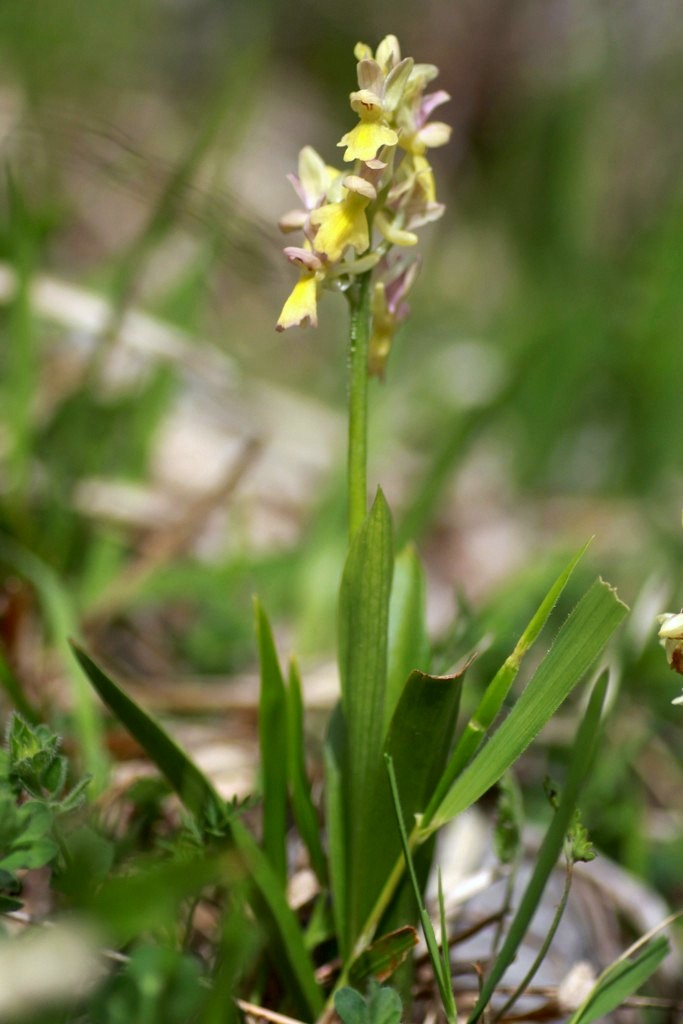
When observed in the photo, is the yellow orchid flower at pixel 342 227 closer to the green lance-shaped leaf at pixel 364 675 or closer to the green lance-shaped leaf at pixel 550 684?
the green lance-shaped leaf at pixel 364 675

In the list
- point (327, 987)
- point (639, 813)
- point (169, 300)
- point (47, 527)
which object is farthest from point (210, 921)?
point (169, 300)

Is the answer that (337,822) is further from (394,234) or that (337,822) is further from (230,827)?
(394,234)

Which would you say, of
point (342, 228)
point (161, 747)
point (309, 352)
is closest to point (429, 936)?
point (161, 747)

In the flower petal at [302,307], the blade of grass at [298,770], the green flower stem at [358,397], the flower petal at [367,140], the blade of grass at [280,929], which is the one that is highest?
the flower petal at [367,140]

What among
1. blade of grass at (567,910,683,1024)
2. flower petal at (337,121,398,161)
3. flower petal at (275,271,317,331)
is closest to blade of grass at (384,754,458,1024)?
blade of grass at (567,910,683,1024)

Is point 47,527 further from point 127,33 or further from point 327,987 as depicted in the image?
point 127,33

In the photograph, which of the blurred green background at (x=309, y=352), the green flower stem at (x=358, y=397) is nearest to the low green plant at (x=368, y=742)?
the green flower stem at (x=358, y=397)
